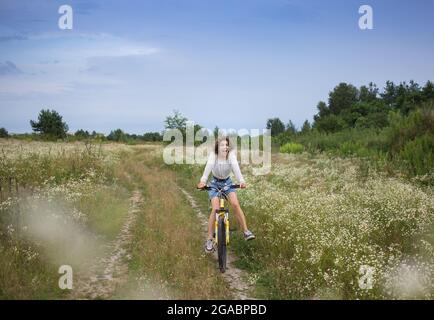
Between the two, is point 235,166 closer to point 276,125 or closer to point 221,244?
point 221,244

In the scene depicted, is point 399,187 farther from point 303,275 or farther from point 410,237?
point 303,275

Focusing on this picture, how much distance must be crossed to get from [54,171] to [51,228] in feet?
21.8

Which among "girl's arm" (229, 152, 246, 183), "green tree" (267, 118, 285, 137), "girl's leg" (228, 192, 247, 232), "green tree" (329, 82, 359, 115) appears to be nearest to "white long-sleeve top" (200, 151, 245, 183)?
"girl's arm" (229, 152, 246, 183)

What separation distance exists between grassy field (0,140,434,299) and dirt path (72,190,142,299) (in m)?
0.19

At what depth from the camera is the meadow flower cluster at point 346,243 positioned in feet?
19.8

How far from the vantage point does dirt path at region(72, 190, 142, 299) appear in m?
A: 6.56

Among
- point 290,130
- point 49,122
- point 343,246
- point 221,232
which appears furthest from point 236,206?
point 49,122

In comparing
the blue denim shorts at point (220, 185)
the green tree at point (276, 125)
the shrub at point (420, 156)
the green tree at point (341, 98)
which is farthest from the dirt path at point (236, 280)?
the green tree at point (276, 125)

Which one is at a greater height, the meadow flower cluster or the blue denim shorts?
the blue denim shorts

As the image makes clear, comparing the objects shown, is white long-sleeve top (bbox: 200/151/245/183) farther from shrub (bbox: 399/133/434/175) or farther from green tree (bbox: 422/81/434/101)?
green tree (bbox: 422/81/434/101)

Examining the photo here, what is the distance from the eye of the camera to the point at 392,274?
603 cm

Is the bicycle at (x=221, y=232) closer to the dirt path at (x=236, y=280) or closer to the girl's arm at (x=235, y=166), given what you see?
the dirt path at (x=236, y=280)

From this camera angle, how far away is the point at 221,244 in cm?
763

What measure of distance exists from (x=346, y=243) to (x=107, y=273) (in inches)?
179
